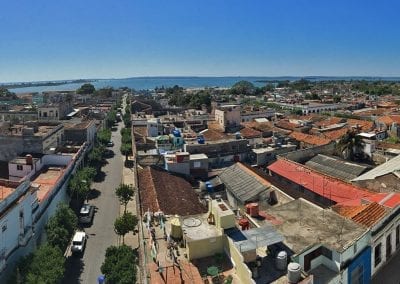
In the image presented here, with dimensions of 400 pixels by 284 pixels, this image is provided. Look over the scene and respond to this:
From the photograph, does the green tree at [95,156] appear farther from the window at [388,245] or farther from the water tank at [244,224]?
the window at [388,245]

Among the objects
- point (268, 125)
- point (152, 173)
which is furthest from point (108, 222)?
point (268, 125)

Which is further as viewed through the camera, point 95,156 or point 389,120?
point 389,120

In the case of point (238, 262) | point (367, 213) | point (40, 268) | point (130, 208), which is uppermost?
point (367, 213)

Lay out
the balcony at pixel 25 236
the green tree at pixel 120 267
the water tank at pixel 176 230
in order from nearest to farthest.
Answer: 1. the water tank at pixel 176 230
2. the green tree at pixel 120 267
3. the balcony at pixel 25 236

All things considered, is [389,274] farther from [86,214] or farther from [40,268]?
[86,214]

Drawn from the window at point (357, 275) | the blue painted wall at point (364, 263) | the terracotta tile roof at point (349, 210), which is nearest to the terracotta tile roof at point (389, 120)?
the terracotta tile roof at point (349, 210)

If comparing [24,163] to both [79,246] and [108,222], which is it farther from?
[79,246]

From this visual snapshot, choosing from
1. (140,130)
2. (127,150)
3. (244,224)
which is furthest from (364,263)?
(140,130)
